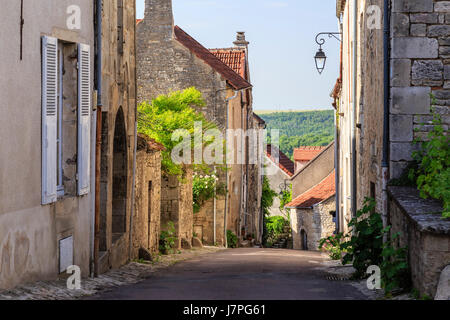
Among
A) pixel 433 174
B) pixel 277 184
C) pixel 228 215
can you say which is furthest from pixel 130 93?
pixel 277 184

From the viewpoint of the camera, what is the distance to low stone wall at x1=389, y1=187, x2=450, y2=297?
16.6ft

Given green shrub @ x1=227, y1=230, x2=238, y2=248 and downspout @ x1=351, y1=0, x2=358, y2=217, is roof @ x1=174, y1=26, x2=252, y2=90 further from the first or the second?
downspout @ x1=351, y1=0, x2=358, y2=217

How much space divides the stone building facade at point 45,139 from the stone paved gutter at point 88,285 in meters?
0.13

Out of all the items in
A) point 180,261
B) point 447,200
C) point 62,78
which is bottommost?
point 180,261

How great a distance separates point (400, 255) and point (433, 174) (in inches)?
36.8

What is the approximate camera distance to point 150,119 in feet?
57.2

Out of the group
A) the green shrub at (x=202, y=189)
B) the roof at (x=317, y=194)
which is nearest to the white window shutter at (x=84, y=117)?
the green shrub at (x=202, y=189)

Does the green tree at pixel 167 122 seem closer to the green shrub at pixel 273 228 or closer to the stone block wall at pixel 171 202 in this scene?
the stone block wall at pixel 171 202

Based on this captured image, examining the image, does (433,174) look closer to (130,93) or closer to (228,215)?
(130,93)

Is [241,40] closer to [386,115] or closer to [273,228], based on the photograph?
[273,228]

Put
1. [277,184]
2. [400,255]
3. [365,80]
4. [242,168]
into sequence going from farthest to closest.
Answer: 1. [277,184]
2. [242,168]
3. [365,80]
4. [400,255]

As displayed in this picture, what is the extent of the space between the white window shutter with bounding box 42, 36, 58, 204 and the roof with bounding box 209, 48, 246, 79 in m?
19.4

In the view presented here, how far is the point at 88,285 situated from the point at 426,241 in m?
4.19

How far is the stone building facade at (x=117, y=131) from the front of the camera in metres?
9.84
